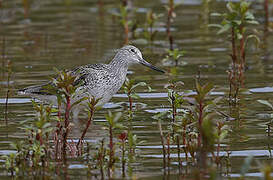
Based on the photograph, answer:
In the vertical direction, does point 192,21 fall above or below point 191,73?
above

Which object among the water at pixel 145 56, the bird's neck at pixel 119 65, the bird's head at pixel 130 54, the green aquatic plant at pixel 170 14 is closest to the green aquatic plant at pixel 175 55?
the water at pixel 145 56

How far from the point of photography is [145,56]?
14.7 m

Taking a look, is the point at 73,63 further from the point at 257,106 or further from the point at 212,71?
the point at 257,106

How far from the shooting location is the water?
8918 mm

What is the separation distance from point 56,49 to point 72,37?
123 centimetres

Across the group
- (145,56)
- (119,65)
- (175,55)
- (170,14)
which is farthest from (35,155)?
(170,14)

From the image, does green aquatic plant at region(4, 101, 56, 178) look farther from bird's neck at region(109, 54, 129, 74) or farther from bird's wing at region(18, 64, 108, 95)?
bird's neck at region(109, 54, 129, 74)

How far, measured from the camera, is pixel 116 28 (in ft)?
56.8

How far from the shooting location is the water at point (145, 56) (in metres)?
8.92

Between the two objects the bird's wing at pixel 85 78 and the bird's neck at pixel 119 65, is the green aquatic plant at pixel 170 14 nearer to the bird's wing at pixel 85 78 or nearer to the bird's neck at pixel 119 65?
the bird's neck at pixel 119 65

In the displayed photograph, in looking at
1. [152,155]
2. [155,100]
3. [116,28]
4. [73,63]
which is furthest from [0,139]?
[116,28]

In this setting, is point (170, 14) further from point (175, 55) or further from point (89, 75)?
point (89, 75)

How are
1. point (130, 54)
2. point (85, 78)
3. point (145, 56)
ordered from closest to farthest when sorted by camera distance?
point (85, 78)
point (130, 54)
point (145, 56)

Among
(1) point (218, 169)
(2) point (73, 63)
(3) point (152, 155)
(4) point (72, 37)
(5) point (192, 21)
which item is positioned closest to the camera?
(1) point (218, 169)
